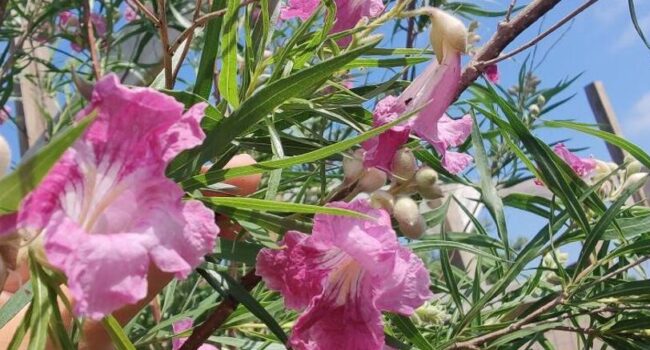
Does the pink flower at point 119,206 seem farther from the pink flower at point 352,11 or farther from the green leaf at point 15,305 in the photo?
the pink flower at point 352,11

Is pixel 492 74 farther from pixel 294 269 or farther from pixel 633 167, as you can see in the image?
pixel 633 167

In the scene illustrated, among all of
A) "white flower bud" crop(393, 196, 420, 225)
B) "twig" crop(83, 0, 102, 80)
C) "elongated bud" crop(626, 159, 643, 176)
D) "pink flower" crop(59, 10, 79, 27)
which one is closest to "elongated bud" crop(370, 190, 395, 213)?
"white flower bud" crop(393, 196, 420, 225)

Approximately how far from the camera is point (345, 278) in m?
0.53

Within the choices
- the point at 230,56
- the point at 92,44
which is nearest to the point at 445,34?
the point at 230,56

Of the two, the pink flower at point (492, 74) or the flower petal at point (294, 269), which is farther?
the pink flower at point (492, 74)

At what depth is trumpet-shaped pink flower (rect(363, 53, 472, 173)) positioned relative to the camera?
525 mm

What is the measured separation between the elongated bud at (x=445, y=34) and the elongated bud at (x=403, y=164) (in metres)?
0.08

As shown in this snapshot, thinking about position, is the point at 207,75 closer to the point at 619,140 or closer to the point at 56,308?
the point at 56,308

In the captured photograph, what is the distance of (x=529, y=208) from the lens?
0.94 meters

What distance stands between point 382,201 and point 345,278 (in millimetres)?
64

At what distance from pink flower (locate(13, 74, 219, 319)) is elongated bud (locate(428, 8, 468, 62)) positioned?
23cm

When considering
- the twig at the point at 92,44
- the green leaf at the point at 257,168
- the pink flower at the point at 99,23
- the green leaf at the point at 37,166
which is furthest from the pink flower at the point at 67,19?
the green leaf at the point at 37,166

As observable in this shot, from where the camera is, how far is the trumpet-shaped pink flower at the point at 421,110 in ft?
1.72

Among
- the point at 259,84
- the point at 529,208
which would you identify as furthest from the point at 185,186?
the point at 529,208
